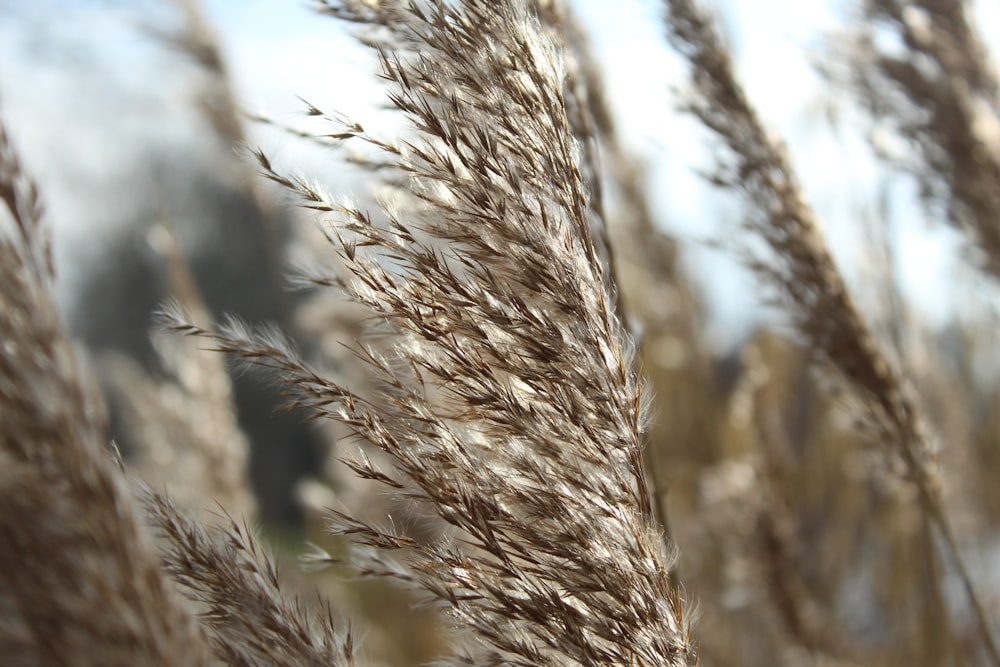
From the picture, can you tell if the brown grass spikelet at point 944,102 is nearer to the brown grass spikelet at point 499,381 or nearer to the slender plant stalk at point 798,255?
the slender plant stalk at point 798,255

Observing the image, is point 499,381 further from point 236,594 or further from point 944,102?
point 944,102

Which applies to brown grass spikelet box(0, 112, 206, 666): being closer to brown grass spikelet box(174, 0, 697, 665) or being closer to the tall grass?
the tall grass

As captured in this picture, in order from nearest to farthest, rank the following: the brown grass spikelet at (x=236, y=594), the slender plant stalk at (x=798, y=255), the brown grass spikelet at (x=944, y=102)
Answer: the brown grass spikelet at (x=236, y=594), the slender plant stalk at (x=798, y=255), the brown grass spikelet at (x=944, y=102)

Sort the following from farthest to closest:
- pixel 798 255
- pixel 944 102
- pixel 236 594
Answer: pixel 944 102 → pixel 798 255 → pixel 236 594

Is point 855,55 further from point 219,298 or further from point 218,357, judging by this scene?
point 219,298

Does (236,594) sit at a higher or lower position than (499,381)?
lower

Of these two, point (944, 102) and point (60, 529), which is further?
point (944, 102)

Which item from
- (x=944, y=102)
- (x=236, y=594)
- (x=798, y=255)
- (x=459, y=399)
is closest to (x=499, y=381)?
(x=459, y=399)

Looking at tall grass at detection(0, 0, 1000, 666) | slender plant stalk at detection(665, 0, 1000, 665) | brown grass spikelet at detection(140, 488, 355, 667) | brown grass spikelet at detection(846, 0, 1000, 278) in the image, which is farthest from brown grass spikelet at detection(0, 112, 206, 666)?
brown grass spikelet at detection(846, 0, 1000, 278)

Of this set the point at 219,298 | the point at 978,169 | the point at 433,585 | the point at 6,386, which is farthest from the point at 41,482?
the point at 219,298

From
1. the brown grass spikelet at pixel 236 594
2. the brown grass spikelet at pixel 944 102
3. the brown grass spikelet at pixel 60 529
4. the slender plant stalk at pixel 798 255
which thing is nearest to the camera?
the brown grass spikelet at pixel 60 529

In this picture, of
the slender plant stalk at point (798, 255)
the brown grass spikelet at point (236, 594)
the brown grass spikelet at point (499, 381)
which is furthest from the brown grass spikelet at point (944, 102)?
the brown grass spikelet at point (236, 594)

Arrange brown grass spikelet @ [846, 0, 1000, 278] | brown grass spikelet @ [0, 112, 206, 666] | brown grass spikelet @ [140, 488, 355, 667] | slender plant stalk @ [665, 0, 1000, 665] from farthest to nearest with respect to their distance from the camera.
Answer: brown grass spikelet @ [846, 0, 1000, 278]
slender plant stalk @ [665, 0, 1000, 665]
brown grass spikelet @ [140, 488, 355, 667]
brown grass spikelet @ [0, 112, 206, 666]

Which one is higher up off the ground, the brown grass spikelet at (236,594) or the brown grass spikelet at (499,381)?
the brown grass spikelet at (499,381)
